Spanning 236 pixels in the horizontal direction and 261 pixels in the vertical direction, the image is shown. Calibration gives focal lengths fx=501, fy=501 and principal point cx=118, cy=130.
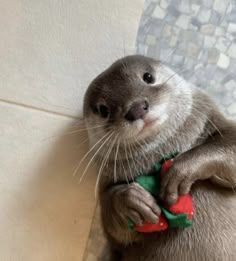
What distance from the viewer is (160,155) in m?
1.54

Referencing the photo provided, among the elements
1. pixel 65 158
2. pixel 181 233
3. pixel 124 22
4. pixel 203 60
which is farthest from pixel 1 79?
pixel 181 233

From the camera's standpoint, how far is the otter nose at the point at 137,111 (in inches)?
53.4

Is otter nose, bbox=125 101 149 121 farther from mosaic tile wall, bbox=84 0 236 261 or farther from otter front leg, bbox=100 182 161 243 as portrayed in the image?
mosaic tile wall, bbox=84 0 236 261

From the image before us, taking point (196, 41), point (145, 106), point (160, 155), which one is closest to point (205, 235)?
point (160, 155)

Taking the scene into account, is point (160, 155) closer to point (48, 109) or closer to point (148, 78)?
point (148, 78)

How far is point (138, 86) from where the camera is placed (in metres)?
1.43

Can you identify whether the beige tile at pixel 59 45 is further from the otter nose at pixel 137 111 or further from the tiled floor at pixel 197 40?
the otter nose at pixel 137 111

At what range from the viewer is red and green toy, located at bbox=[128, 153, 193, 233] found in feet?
4.58

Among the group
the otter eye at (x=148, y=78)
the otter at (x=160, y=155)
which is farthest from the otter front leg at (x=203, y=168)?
the otter eye at (x=148, y=78)

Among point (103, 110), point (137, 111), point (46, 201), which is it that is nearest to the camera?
point (137, 111)

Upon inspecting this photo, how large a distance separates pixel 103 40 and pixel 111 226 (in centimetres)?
69

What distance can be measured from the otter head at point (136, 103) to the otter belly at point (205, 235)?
0.23 m

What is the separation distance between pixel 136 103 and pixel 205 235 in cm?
44

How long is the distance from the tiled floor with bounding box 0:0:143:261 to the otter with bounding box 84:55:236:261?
0.78ft
